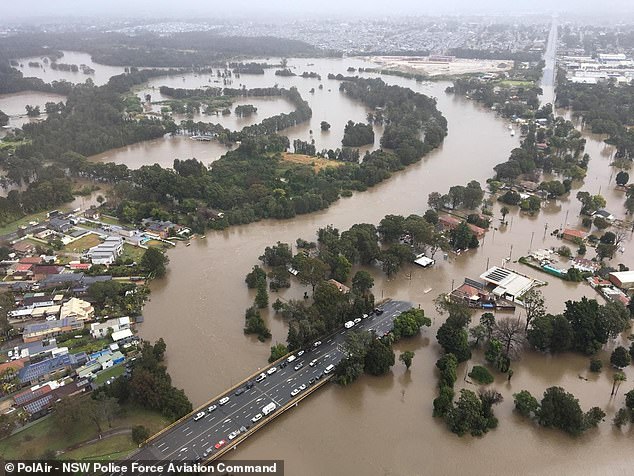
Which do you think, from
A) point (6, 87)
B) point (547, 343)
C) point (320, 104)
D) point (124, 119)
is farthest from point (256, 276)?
point (6, 87)

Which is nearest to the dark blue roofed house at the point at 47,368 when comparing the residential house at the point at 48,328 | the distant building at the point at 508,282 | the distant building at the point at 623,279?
the residential house at the point at 48,328

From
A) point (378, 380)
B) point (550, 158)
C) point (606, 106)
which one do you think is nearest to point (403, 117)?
point (550, 158)

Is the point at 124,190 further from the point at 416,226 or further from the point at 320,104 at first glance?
the point at 320,104

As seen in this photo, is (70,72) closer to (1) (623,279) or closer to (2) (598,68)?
(2) (598,68)

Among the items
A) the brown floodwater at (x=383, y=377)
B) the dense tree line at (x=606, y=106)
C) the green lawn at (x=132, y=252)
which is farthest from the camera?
the dense tree line at (x=606, y=106)

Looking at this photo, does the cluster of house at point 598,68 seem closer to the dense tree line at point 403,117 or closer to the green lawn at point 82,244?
the dense tree line at point 403,117

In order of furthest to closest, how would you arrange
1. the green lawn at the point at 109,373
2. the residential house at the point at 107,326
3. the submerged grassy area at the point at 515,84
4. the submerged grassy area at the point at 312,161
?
1. the submerged grassy area at the point at 515,84
2. the submerged grassy area at the point at 312,161
3. the residential house at the point at 107,326
4. the green lawn at the point at 109,373

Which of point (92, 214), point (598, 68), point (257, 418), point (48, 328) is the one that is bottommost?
point (257, 418)
